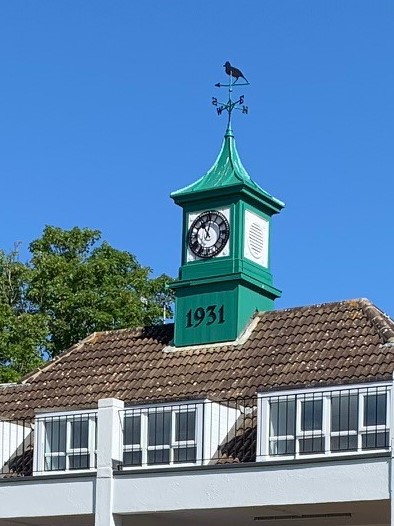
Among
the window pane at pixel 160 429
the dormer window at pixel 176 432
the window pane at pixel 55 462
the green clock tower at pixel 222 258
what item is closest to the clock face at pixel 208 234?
the green clock tower at pixel 222 258

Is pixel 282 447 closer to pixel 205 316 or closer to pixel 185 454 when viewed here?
pixel 185 454

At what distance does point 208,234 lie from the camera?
114 feet

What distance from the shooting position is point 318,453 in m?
28.5

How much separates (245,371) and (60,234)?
1663 centimetres

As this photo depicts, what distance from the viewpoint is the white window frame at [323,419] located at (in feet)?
92.0

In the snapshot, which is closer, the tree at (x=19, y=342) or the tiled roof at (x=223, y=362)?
the tiled roof at (x=223, y=362)

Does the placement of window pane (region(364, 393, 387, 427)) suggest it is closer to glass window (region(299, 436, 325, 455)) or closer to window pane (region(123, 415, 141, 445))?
glass window (region(299, 436, 325, 455))

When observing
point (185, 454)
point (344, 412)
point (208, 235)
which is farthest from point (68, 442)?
point (344, 412)

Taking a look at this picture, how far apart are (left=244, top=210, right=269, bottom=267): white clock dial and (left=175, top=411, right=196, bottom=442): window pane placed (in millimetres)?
5127

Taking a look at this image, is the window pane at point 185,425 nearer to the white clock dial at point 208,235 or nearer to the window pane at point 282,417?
the window pane at point 282,417

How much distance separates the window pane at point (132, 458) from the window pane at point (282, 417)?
301cm

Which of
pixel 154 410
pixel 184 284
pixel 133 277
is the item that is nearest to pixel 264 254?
pixel 184 284

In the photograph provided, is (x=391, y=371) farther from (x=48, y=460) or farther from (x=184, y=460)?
(x=48, y=460)

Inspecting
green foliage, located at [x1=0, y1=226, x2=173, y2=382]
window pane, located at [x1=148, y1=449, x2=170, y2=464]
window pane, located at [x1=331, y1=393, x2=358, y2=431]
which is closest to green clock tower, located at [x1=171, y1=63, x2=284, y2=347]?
window pane, located at [x1=148, y1=449, x2=170, y2=464]
